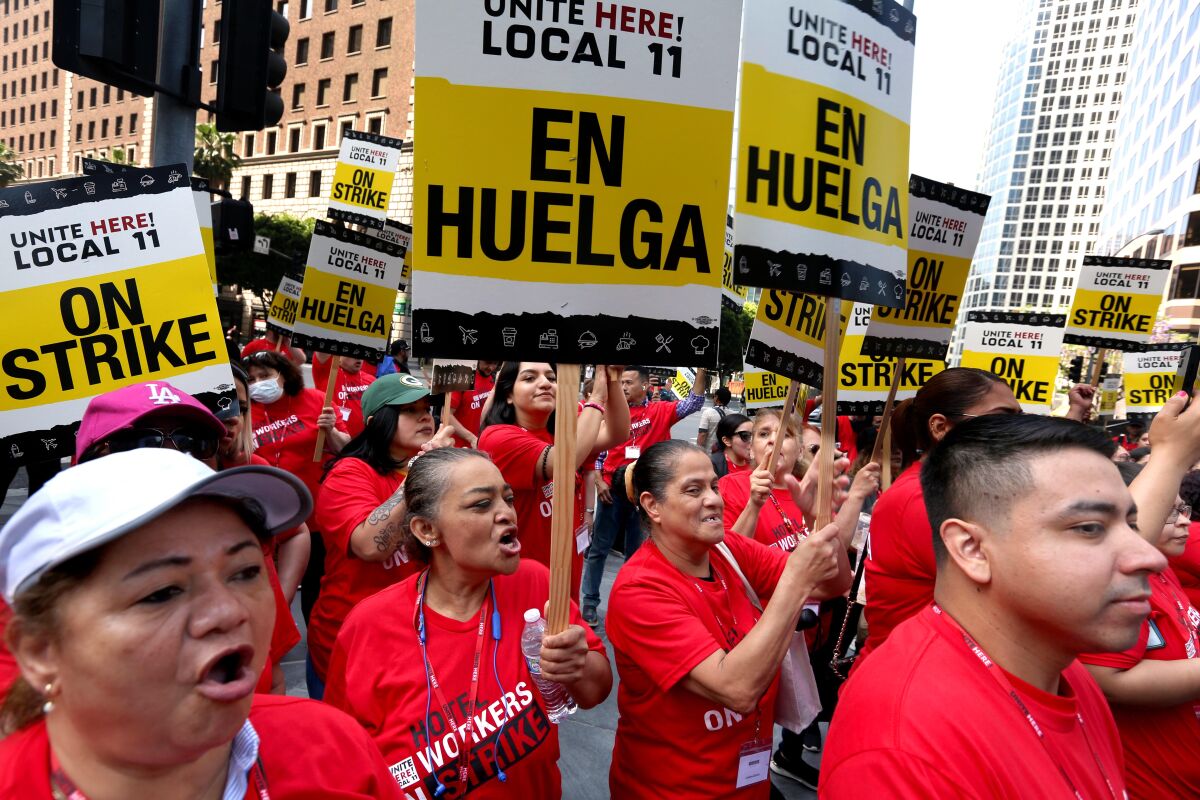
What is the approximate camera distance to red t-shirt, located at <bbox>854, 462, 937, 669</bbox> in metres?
3.06

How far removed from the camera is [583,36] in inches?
101

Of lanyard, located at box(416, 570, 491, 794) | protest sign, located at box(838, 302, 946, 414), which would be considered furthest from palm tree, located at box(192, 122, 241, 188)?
lanyard, located at box(416, 570, 491, 794)

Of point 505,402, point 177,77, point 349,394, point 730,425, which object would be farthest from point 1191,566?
point 349,394

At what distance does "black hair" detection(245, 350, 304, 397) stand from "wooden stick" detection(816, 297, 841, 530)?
4466 mm

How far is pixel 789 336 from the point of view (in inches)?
173

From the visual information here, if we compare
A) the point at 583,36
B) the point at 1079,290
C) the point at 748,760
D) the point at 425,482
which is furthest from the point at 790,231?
the point at 1079,290

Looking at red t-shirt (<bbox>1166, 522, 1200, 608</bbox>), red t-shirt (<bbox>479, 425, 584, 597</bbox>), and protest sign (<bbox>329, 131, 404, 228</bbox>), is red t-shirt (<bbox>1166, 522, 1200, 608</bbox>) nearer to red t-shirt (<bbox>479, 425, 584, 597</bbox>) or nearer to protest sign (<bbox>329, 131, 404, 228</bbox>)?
red t-shirt (<bbox>479, 425, 584, 597</bbox>)

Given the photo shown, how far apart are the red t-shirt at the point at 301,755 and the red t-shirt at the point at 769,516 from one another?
10.2ft

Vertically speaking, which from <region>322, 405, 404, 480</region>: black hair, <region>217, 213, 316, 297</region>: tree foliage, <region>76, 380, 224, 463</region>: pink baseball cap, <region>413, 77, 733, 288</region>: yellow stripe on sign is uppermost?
<region>217, 213, 316, 297</region>: tree foliage

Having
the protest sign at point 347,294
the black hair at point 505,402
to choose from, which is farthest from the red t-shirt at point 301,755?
the protest sign at point 347,294

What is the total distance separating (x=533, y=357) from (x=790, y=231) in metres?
1.09

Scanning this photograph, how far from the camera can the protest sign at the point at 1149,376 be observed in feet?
33.9

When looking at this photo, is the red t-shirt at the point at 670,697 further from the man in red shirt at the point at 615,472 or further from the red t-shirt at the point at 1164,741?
Answer: the man in red shirt at the point at 615,472

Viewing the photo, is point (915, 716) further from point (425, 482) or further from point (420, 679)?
point (425, 482)
